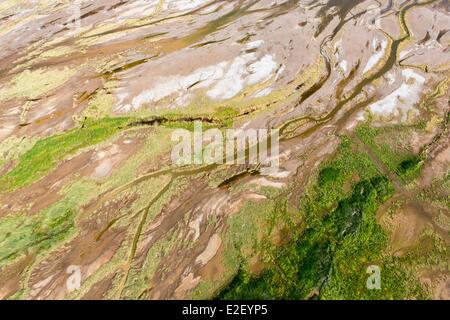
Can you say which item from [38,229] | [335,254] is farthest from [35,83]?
[335,254]

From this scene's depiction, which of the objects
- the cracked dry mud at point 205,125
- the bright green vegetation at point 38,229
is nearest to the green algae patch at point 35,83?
the cracked dry mud at point 205,125

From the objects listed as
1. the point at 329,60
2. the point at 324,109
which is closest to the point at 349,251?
the point at 324,109

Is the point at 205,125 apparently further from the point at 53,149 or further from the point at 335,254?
the point at 335,254

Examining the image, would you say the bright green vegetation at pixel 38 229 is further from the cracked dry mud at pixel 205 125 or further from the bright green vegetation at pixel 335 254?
the bright green vegetation at pixel 335 254

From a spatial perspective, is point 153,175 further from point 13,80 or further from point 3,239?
point 13,80

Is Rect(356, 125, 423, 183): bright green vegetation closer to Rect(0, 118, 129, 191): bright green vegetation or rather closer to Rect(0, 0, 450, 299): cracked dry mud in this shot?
Rect(0, 0, 450, 299): cracked dry mud
